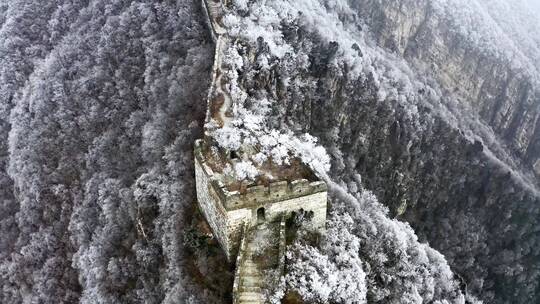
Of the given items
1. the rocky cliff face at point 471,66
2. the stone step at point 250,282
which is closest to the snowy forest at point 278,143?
the rocky cliff face at point 471,66

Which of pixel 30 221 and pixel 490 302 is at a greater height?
pixel 30 221

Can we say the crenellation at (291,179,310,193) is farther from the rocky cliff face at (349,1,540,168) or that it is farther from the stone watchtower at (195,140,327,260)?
the rocky cliff face at (349,1,540,168)

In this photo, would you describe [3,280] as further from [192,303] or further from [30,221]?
[192,303]

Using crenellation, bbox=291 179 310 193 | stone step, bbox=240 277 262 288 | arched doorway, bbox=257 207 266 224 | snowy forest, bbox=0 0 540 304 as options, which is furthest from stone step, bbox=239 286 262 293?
crenellation, bbox=291 179 310 193

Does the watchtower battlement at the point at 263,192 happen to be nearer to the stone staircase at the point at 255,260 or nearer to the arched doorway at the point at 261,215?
the arched doorway at the point at 261,215

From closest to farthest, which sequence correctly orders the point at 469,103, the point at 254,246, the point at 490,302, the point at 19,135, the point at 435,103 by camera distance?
the point at 254,246, the point at 19,135, the point at 490,302, the point at 435,103, the point at 469,103

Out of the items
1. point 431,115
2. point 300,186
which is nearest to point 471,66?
point 431,115

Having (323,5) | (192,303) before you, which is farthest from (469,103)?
(192,303)
